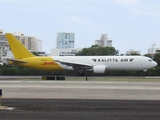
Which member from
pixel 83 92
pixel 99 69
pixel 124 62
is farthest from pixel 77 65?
pixel 83 92

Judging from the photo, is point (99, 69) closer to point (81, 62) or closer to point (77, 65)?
point (81, 62)

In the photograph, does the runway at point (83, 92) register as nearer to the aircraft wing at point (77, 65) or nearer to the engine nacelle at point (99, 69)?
the engine nacelle at point (99, 69)

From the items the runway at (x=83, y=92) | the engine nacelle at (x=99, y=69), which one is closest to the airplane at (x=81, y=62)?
the engine nacelle at (x=99, y=69)

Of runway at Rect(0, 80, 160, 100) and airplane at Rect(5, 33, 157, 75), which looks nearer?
runway at Rect(0, 80, 160, 100)

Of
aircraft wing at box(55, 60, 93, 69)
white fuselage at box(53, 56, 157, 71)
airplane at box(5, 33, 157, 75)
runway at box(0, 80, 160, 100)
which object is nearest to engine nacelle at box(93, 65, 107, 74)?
airplane at box(5, 33, 157, 75)

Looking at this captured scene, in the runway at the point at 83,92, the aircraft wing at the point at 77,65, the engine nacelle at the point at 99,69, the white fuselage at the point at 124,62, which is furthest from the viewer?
the aircraft wing at the point at 77,65

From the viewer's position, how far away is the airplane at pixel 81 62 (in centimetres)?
4644

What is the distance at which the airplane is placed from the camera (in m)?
46.4

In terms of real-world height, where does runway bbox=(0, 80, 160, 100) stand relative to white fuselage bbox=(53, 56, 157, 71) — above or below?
below

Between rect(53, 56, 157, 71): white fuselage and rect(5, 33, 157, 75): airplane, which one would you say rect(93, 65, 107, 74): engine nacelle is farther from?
rect(53, 56, 157, 71): white fuselage

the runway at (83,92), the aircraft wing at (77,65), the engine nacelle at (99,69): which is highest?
the aircraft wing at (77,65)

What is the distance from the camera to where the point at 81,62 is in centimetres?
4784

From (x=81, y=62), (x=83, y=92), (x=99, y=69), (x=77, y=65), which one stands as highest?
(x=81, y=62)
